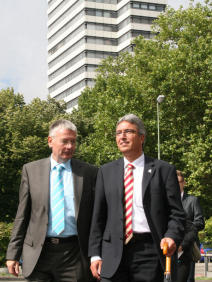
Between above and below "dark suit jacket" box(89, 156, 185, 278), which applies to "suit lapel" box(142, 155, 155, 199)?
above

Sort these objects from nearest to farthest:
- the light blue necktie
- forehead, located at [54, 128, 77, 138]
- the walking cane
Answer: the walking cane < the light blue necktie < forehead, located at [54, 128, 77, 138]

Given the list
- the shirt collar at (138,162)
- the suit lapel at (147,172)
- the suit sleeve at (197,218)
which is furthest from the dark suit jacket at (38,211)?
the suit sleeve at (197,218)

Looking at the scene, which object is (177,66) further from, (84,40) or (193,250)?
(84,40)

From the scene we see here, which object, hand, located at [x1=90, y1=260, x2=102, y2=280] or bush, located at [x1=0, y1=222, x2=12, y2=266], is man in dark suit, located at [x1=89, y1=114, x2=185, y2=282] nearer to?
hand, located at [x1=90, y1=260, x2=102, y2=280]

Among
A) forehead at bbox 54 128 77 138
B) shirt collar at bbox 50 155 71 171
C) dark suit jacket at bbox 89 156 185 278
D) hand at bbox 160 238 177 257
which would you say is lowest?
hand at bbox 160 238 177 257

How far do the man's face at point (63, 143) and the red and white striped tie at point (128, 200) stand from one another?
715 mm

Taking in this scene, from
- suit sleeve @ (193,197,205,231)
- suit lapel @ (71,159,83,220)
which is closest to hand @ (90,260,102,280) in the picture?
suit lapel @ (71,159,83,220)

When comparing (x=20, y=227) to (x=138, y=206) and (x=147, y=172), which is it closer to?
(x=138, y=206)

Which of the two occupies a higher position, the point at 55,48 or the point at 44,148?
the point at 55,48

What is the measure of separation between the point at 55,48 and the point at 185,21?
65.0 meters

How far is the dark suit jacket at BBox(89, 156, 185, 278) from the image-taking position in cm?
462

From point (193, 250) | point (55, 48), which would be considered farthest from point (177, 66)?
point (55, 48)

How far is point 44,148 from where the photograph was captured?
3812cm

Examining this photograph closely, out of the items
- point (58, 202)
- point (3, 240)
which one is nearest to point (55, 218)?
point (58, 202)
